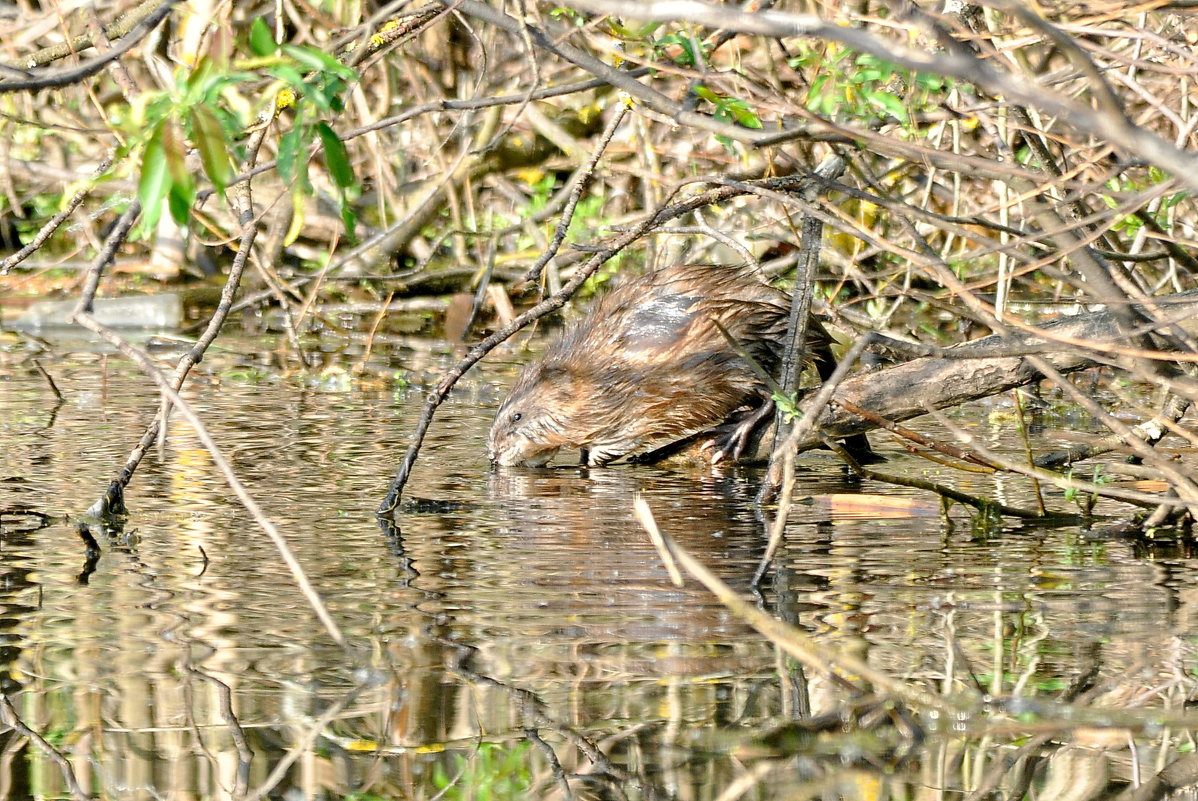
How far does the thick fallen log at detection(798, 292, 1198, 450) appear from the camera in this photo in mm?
5051

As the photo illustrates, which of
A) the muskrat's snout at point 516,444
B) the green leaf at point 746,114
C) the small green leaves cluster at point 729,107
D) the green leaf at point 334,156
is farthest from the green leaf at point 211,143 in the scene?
the muskrat's snout at point 516,444

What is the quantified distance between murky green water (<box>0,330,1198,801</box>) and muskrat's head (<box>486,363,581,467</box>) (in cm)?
60

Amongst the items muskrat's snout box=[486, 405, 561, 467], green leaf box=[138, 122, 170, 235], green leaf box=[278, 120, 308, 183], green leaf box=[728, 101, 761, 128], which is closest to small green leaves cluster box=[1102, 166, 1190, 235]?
green leaf box=[728, 101, 761, 128]

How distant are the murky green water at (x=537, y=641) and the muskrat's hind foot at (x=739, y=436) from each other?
0.37 metres

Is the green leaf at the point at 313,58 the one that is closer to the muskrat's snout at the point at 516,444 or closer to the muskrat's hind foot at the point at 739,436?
the muskrat's hind foot at the point at 739,436

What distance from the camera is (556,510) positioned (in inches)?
220

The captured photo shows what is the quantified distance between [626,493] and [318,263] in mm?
5871

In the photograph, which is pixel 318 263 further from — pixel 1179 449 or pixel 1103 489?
pixel 1103 489

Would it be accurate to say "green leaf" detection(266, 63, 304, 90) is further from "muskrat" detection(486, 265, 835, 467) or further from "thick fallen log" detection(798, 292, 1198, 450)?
"muskrat" detection(486, 265, 835, 467)

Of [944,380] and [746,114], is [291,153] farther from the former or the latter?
[944,380]

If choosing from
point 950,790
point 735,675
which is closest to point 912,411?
point 735,675

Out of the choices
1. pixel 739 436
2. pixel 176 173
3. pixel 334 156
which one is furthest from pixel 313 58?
pixel 739 436

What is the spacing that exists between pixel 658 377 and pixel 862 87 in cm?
248

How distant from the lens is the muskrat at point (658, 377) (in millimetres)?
6793
